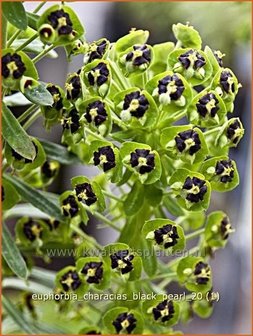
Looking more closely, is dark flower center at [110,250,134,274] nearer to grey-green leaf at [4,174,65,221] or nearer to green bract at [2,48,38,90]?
grey-green leaf at [4,174,65,221]

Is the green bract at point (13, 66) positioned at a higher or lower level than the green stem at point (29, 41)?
lower

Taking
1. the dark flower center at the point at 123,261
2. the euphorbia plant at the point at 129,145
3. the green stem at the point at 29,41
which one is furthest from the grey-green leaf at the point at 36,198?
the green stem at the point at 29,41

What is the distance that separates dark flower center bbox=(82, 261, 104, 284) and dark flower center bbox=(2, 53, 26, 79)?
23cm

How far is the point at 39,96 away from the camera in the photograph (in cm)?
63

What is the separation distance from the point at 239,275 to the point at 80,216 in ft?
6.32

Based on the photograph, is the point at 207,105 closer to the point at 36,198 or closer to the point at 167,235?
the point at 167,235

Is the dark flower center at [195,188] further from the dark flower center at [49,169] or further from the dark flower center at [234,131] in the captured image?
the dark flower center at [49,169]

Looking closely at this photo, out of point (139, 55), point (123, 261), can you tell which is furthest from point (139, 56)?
point (123, 261)

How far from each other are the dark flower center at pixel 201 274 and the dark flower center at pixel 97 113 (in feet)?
0.71

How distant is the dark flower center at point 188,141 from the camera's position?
655mm

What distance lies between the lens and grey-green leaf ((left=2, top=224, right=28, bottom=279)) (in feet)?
2.32

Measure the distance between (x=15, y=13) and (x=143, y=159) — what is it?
191mm

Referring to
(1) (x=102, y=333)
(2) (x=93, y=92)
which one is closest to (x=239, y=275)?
(1) (x=102, y=333)

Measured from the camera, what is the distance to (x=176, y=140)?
660 mm
